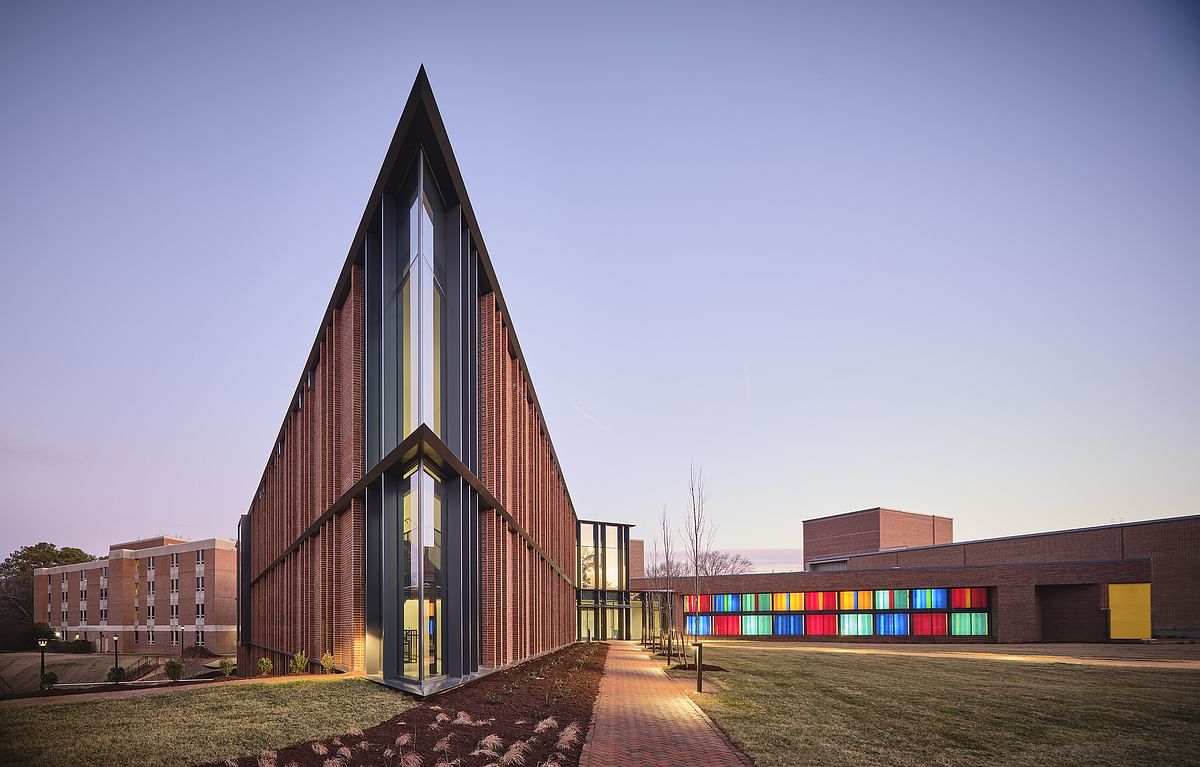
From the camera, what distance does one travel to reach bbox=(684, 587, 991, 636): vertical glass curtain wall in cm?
5634

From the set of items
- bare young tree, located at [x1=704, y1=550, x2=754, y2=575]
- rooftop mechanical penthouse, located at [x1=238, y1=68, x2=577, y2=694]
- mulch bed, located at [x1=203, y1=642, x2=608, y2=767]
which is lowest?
bare young tree, located at [x1=704, y1=550, x2=754, y2=575]

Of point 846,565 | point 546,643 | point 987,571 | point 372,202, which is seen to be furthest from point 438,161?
point 846,565

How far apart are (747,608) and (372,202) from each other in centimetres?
5405

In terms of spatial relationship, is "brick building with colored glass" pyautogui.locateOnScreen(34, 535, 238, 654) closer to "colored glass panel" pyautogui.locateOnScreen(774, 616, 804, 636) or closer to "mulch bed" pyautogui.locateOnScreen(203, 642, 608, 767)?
"colored glass panel" pyautogui.locateOnScreen(774, 616, 804, 636)

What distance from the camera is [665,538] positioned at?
4509cm

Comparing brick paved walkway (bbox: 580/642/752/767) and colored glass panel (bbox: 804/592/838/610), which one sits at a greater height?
brick paved walkway (bbox: 580/642/752/767)

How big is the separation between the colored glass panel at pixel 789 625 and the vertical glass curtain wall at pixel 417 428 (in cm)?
4725

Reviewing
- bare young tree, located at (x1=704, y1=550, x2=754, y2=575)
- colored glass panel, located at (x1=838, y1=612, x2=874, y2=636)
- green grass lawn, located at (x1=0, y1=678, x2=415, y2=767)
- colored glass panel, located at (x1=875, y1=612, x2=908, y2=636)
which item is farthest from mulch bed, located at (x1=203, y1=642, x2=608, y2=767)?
bare young tree, located at (x1=704, y1=550, x2=754, y2=575)

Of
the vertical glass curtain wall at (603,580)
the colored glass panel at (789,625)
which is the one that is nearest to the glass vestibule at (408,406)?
the vertical glass curtain wall at (603,580)

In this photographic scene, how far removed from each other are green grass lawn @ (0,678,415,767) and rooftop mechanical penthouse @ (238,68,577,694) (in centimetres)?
257

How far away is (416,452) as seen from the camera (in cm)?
1684

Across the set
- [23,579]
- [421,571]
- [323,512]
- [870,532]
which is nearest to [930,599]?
[870,532]

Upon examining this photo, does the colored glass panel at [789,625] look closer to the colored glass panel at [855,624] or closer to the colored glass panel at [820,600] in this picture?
the colored glass panel at [820,600]

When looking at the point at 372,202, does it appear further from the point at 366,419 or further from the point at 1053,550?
the point at 1053,550
